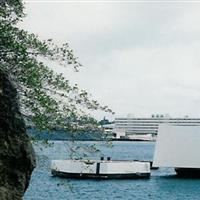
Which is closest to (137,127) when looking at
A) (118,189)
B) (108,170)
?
(108,170)

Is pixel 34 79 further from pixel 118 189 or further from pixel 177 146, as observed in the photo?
pixel 177 146

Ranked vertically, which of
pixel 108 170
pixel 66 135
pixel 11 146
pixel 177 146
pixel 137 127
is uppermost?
pixel 137 127

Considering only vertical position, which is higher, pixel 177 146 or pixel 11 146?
pixel 177 146

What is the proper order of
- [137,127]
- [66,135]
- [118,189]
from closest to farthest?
[66,135], [118,189], [137,127]

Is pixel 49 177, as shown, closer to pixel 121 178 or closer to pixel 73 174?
pixel 73 174

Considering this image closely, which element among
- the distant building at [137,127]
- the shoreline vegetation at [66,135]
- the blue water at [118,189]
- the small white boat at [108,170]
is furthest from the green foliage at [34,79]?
the distant building at [137,127]

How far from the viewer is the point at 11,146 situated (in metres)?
5.71

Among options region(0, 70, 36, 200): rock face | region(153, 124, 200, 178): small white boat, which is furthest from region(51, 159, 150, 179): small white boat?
region(0, 70, 36, 200): rock face

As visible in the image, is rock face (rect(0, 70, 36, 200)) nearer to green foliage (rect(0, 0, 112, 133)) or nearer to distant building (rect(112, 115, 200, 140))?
green foliage (rect(0, 0, 112, 133))

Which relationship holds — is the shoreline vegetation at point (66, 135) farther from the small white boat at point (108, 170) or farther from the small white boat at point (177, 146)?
the small white boat at point (177, 146)

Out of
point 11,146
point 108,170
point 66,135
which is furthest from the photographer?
point 108,170

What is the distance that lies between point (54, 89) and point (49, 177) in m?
36.5

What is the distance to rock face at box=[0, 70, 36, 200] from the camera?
5.64 meters

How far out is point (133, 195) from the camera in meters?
34.9
